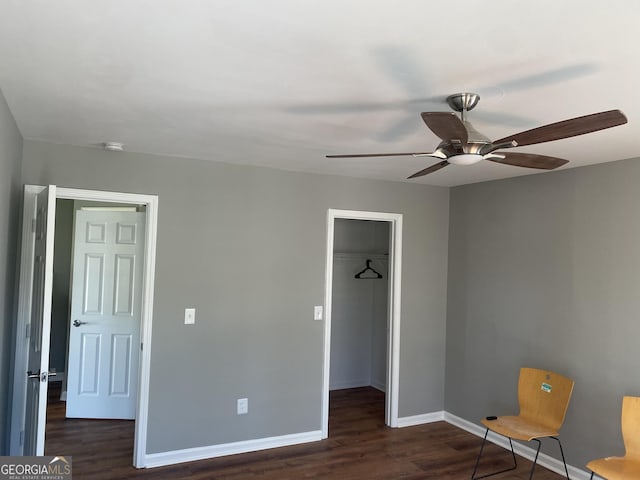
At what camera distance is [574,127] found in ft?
5.79

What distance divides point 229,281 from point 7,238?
1.59 metres

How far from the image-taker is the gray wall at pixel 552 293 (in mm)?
3285

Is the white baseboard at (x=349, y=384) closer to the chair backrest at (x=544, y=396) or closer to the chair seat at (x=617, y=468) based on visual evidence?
the chair backrest at (x=544, y=396)

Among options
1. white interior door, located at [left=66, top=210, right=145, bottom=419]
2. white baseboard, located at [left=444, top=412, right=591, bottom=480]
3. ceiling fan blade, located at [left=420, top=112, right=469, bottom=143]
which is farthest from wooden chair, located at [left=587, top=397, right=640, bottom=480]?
white interior door, located at [left=66, top=210, right=145, bottom=419]

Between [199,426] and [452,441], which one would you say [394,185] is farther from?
[199,426]

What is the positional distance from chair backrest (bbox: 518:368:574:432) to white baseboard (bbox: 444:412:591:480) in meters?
0.47

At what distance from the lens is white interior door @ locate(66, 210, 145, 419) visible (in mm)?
4492

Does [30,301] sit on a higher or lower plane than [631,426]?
higher

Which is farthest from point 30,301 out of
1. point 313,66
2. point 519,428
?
point 519,428

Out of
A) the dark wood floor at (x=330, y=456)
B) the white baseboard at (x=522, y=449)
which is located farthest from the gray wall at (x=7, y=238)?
the white baseboard at (x=522, y=449)

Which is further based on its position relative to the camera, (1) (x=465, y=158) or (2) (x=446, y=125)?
(1) (x=465, y=158)

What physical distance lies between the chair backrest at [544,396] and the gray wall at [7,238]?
140 inches

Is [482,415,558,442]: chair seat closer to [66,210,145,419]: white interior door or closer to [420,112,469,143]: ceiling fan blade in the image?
[420,112,469,143]: ceiling fan blade

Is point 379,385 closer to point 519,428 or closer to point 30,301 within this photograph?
point 519,428
